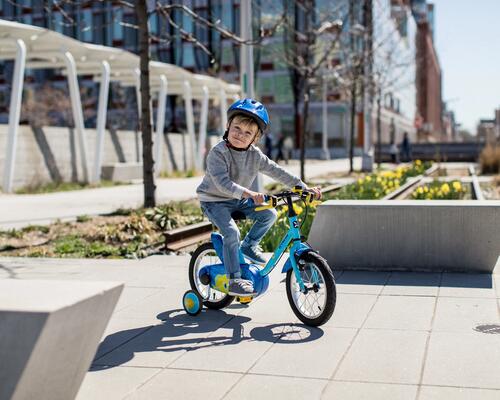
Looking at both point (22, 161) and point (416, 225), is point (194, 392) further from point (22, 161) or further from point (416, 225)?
point (22, 161)

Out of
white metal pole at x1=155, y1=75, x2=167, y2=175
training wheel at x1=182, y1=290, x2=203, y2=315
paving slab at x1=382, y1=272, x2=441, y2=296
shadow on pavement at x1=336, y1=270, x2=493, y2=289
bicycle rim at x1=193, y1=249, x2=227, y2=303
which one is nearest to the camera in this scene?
training wheel at x1=182, y1=290, x2=203, y2=315

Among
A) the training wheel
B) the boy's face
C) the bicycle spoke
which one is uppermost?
the boy's face

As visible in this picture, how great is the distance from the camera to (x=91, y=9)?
6769 centimetres

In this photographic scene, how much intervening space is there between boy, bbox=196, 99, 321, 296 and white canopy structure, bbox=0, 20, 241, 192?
1452 cm

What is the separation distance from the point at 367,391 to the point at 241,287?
1.71m

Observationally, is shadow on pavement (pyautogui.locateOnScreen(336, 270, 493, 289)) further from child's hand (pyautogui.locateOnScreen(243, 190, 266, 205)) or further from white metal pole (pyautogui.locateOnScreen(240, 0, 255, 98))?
white metal pole (pyautogui.locateOnScreen(240, 0, 255, 98))

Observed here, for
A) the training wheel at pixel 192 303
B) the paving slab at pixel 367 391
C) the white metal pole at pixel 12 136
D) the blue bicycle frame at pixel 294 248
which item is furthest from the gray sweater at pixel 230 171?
the white metal pole at pixel 12 136

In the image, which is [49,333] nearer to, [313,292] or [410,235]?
[313,292]

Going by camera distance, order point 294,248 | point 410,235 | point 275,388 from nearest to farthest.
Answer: point 275,388 → point 294,248 → point 410,235

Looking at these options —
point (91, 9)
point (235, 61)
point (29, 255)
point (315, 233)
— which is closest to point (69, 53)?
point (29, 255)

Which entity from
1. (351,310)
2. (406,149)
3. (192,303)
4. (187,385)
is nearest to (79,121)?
(192,303)

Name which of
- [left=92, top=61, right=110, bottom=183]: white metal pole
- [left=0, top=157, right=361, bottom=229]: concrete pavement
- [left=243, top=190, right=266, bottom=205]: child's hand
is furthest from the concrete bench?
[left=92, top=61, right=110, bottom=183]: white metal pole

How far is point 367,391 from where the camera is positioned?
13.8 feet

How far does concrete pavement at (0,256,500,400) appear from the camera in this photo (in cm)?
429
